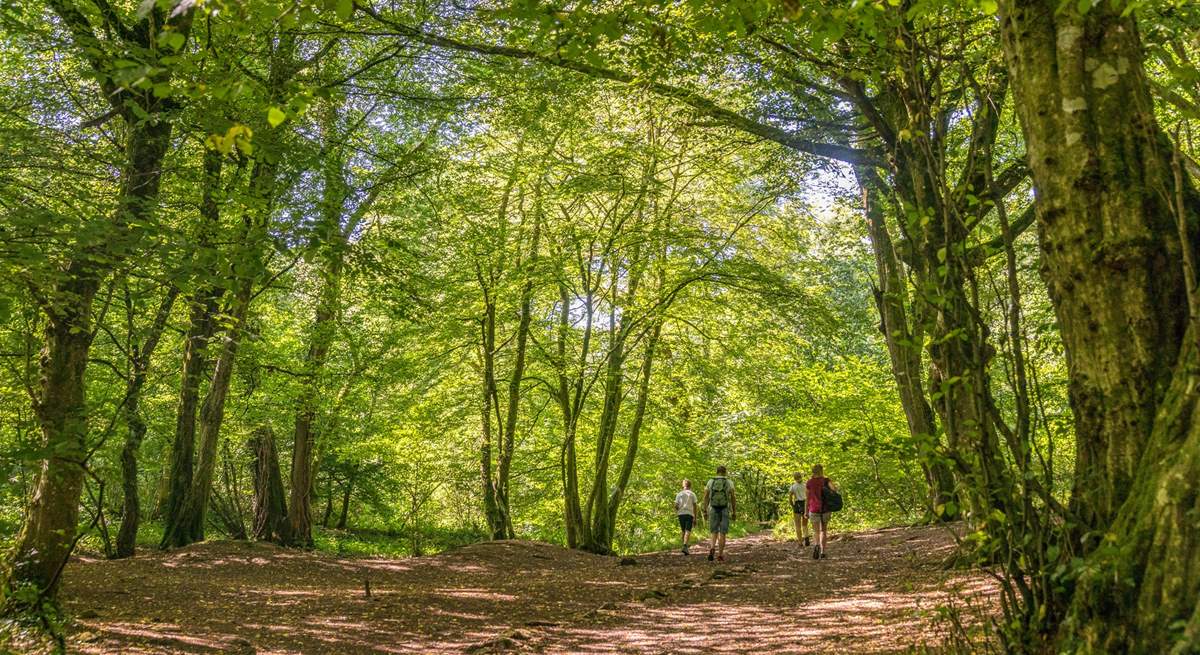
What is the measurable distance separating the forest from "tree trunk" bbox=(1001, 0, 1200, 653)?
0.05ft

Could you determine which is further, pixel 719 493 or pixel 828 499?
pixel 719 493

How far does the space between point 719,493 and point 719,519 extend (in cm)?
46

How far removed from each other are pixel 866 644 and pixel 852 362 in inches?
682

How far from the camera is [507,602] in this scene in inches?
368

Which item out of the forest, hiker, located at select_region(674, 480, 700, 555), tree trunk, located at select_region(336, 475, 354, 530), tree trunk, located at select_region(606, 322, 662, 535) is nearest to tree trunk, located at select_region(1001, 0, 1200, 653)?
the forest

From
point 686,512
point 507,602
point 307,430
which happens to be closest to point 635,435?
point 686,512

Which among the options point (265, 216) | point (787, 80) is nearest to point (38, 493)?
point (265, 216)

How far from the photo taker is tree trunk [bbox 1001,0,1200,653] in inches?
117

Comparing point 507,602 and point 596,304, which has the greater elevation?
point 596,304

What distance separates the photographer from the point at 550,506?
2127cm

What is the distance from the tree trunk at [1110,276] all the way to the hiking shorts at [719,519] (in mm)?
11101

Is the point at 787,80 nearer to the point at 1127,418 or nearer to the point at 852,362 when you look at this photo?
the point at 1127,418

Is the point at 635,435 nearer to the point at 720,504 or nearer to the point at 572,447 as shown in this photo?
the point at 572,447

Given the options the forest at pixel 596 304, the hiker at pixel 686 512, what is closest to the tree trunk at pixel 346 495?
the forest at pixel 596 304
